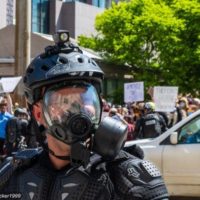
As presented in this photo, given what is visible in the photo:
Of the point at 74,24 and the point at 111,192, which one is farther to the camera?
the point at 74,24

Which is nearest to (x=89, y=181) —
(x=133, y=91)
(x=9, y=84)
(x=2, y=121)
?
(x=2, y=121)

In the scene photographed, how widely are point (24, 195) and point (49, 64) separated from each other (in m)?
0.43

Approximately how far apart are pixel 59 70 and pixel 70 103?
11 centimetres

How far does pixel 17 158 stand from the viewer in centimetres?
240

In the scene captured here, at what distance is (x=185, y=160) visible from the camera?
903 cm

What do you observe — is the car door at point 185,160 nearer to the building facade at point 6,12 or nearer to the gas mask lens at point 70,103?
the gas mask lens at point 70,103

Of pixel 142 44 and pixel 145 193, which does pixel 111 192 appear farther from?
pixel 142 44

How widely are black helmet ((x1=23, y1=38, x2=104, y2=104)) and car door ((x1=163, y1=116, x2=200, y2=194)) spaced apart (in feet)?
22.0

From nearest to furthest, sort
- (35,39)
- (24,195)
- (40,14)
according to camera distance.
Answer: (24,195), (35,39), (40,14)

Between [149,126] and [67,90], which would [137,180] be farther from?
[149,126]

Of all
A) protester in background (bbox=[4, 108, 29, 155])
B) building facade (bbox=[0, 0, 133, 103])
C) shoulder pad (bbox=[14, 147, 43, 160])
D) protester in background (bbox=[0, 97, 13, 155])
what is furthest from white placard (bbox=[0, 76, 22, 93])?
building facade (bbox=[0, 0, 133, 103])

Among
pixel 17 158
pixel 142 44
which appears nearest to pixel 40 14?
pixel 142 44

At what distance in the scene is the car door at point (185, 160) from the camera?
354 inches

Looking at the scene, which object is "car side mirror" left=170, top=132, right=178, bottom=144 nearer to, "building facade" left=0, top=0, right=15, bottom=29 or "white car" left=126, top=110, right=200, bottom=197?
"white car" left=126, top=110, right=200, bottom=197
